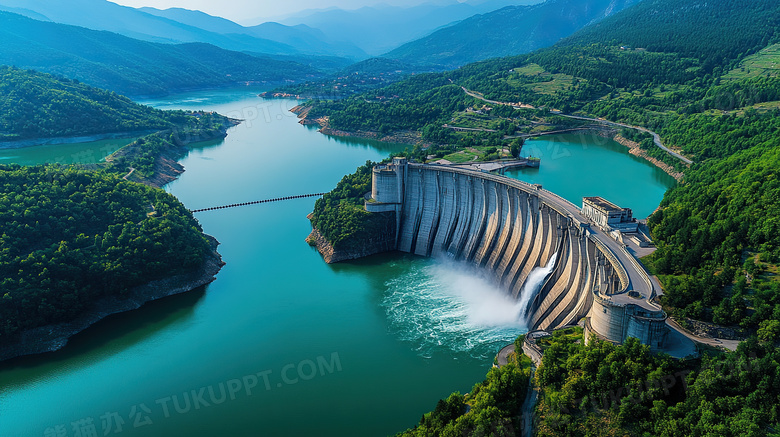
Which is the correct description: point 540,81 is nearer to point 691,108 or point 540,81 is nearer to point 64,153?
point 691,108

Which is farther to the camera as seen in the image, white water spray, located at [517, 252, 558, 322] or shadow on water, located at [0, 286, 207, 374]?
white water spray, located at [517, 252, 558, 322]

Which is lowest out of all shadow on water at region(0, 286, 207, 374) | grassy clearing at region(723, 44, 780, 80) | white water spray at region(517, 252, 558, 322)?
shadow on water at region(0, 286, 207, 374)

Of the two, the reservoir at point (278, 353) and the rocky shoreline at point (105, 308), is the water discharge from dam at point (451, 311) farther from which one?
the rocky shoreline at point (105, 308)

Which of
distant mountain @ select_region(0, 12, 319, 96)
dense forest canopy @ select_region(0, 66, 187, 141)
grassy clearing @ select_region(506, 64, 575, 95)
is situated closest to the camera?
dense forest canopy @ select_region(0, 66, 187, 141)

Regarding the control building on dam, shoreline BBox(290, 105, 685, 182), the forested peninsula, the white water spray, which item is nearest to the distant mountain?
shoreline BBox(290, 105, 685, 182)

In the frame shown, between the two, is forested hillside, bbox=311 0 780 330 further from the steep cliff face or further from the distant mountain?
the distant mountain
